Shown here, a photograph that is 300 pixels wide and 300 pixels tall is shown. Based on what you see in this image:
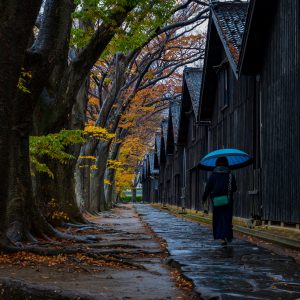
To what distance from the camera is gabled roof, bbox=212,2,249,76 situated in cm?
1656

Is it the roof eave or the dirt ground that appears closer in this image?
the dirt ground

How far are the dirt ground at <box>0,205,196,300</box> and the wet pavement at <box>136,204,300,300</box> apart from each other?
0.83 feet

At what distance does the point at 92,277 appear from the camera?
598 cm

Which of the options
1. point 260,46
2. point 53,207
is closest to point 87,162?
point 53,207

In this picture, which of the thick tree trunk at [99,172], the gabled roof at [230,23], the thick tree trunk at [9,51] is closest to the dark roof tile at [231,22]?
the gabled roof at [230,23]

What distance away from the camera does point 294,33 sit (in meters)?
11.1

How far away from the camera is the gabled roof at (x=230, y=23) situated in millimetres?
16562

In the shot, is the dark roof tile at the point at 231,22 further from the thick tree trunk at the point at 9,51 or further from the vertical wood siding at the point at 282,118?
the thick tree trunk at the point at 9,51

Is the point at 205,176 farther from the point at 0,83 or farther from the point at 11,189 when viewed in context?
the point at 0,83

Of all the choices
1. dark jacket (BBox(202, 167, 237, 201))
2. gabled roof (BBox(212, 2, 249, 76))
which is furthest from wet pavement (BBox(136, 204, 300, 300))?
gabled roof (BBox(212, 2, 249, 76))

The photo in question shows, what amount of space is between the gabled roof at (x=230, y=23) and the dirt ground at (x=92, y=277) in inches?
385

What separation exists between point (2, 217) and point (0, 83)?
1862mm

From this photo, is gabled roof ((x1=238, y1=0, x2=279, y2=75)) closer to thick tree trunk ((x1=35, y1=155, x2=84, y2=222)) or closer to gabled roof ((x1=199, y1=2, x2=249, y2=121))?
gabled roof ((x1=199, y1=2, x2=249, y2=121))

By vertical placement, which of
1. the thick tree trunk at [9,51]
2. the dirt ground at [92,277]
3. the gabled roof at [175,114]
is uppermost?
the gabled roof at [175,114]
